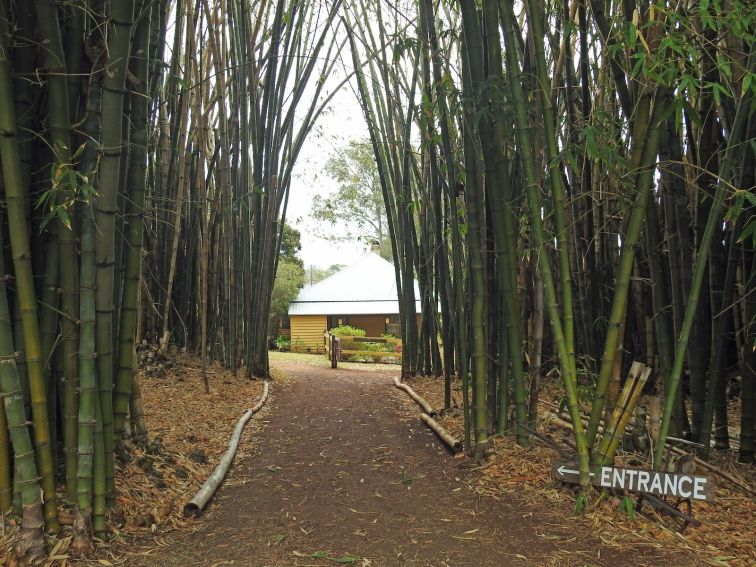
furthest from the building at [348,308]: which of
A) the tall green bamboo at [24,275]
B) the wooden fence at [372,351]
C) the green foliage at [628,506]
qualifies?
the tall green bamboo at [24,275]

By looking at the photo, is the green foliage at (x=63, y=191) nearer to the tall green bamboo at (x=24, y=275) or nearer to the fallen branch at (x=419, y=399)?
the tall green bamboo at (x=24, y=275)

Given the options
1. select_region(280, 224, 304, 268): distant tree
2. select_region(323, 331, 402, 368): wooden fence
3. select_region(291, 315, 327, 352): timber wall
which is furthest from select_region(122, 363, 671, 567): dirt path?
select_region(280, 224, 304, 268): distant tree

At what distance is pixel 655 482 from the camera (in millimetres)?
2027

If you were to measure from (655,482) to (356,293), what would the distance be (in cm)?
1447

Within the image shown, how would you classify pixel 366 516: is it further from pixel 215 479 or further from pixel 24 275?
pixel 24 275

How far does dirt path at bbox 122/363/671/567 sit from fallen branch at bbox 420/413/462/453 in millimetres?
65

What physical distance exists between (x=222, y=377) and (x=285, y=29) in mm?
3439

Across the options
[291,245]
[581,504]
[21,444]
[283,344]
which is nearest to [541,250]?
[581,504]

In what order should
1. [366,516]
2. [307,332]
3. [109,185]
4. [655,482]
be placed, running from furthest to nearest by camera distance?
[307,332] → [366,516] → [655,482] → [109,185]

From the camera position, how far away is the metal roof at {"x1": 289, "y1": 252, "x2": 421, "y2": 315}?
51.0 feet

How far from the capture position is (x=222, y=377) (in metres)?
5.73

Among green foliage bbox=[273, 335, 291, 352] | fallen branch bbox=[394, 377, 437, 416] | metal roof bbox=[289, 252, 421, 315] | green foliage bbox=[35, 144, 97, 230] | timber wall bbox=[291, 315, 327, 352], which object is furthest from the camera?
green foliage bbox=[273, 335, 291, 352]

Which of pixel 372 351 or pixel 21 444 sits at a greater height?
pixel 21 444

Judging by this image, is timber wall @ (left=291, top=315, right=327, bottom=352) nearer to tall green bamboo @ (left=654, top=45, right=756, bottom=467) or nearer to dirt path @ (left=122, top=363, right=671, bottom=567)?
dirt path @ (left=122, top=363, right=671, bottom=567)
